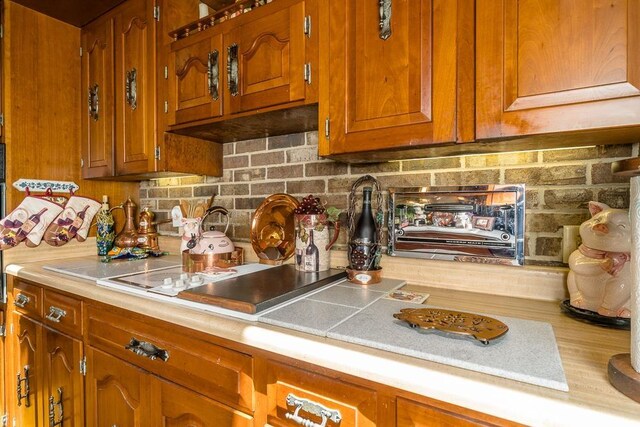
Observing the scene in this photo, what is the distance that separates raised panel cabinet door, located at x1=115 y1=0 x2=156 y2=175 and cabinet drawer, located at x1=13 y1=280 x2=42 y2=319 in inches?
26.1

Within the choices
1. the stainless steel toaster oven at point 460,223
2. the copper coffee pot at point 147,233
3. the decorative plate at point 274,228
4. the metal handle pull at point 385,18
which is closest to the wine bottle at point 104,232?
the copper coffee pot at point 147,233

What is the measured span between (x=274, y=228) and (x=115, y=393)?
0.85 m

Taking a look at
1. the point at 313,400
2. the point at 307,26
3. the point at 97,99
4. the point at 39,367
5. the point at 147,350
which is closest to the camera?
the point at 313,400

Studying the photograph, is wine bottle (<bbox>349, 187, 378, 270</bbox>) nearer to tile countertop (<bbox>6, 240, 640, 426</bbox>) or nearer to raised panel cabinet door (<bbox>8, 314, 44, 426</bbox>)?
tile countertop (<bbox>6, 240, 640, 426</bbox>)

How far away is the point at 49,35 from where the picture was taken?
73.9 inches

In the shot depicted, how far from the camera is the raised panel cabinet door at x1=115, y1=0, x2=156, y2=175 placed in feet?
5.36

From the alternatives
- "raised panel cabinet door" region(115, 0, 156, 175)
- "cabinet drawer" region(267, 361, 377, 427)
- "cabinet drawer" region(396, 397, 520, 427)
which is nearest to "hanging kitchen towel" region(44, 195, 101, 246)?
"raised panel cabinet door" region(115, 0, 156, 175)

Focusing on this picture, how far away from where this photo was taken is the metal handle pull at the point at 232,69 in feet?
4.36

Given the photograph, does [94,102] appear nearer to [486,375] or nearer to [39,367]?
[39,367]

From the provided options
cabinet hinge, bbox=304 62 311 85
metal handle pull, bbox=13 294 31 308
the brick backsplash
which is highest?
cabinet hinge, bbox=304 62 311 85

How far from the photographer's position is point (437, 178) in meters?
1.24

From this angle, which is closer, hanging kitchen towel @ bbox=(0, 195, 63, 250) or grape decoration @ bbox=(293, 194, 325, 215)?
grape decoration @ bbox=(293, 194, 325, 215)

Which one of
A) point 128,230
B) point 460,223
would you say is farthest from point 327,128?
point 128,230

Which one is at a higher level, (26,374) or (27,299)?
(27,299)
